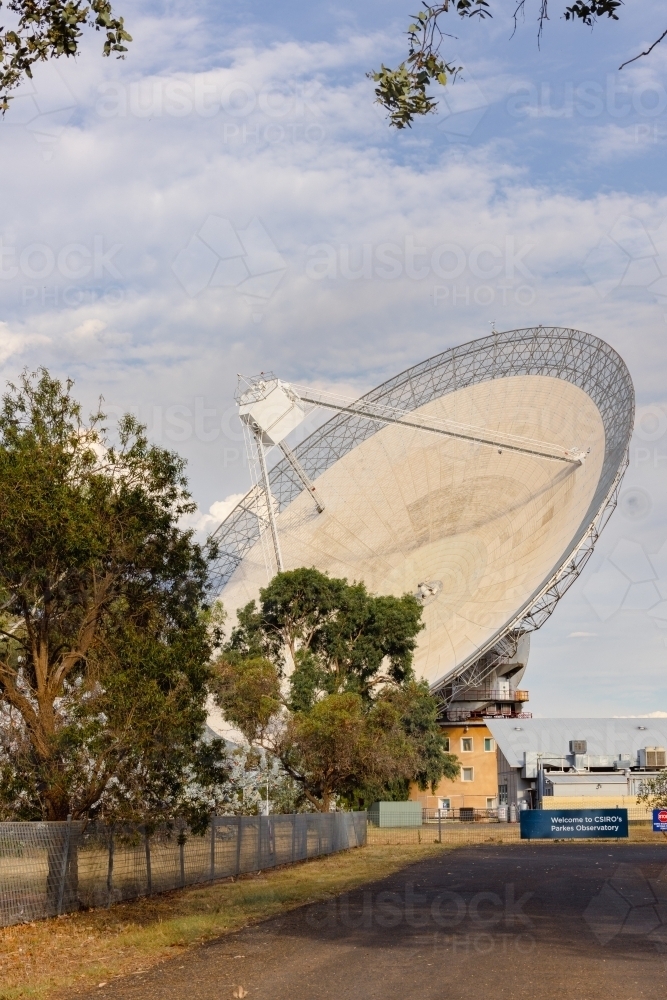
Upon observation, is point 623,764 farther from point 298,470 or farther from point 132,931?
point 132,931

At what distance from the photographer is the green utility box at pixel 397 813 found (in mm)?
66375

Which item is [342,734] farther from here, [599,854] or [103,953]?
[103,953]

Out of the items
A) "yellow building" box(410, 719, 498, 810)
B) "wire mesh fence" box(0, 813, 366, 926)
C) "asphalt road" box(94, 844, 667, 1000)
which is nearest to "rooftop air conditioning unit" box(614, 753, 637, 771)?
"yellow building" box(410, 719, 498, 810)

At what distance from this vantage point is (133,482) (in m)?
20.5

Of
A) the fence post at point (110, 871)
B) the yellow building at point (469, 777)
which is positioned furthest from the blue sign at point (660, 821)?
the fence post at point (110, 871)

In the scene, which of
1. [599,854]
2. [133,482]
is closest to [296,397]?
[599,854]

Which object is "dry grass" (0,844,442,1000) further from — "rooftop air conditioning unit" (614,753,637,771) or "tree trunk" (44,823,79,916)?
"rooftop air conditioning unit" (614,753,637,771)

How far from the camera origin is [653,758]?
253ft

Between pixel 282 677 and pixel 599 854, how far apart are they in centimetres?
1984

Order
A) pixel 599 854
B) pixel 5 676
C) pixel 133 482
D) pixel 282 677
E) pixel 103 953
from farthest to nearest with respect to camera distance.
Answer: pixel 282 677 < pixel 599 854 < pixel 133 482 < pixel 5 676 < pixel 103 953

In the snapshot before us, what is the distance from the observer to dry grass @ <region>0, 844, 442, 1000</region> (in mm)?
12277

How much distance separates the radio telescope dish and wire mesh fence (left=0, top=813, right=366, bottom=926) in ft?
66.6

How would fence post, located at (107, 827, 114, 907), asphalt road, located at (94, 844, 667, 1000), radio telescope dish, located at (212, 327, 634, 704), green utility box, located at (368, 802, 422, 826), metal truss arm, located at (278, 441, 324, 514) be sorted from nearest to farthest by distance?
1. asphalt road, located at (94, 844, 667, 1000)
2. fence post, located at (107, 827, 114, 907)
3. radio telescope dish, located at (212, 327, 634, 704)
4. metal truss arm, located at (278, 441, 324, 514)
5. green utility box, located at (368, 802, 422, 826)

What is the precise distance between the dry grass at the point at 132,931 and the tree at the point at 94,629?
1.70 metres
